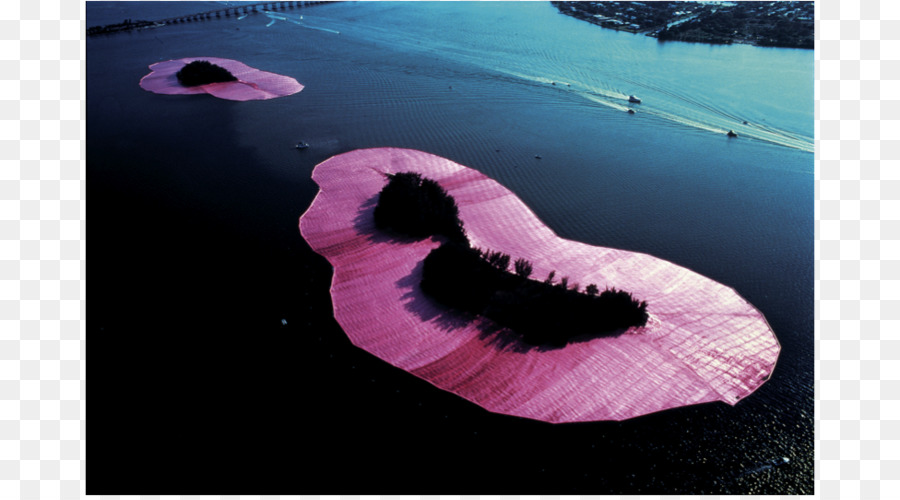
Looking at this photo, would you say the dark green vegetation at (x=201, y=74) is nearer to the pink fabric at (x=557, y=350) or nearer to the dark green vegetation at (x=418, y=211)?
the pink fabric at (x=557, y=350)

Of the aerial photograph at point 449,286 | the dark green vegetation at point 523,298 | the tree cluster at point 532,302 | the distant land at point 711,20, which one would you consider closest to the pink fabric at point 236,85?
the aerial photograph at point 449,286

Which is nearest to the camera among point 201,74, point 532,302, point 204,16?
point 532,302

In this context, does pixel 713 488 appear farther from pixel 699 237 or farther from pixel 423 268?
pixel 699 237

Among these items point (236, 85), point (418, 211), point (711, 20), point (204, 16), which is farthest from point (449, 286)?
point (204, 16)

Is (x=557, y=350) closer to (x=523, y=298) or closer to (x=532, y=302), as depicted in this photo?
(x=532, y=302)

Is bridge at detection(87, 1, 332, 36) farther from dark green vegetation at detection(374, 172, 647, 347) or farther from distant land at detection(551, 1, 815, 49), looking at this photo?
dark green vegetation at detection(374, 172, 647, 347)

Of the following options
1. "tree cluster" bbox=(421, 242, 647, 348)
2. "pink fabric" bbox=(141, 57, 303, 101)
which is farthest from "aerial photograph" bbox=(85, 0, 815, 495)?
"pink fabric" bbox=(141, 57, 303, 101)

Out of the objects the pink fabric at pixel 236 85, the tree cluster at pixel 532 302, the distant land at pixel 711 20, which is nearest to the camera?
the tree cluster at pixel 532 302
